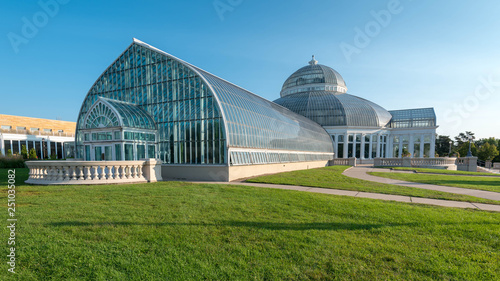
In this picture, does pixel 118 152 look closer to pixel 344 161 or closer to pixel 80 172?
pixel 80 172

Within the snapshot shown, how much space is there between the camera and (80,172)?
1412cm

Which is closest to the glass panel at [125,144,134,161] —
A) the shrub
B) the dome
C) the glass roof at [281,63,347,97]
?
the shrub

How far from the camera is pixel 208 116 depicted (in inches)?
757

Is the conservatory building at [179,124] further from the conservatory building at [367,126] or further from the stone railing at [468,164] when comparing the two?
the stone railing at [468,164]

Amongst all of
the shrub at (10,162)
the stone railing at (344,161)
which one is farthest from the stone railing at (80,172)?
the stone railing at (344,161)

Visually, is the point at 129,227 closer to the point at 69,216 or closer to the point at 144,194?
the point at 69,216

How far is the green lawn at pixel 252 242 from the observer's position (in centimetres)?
421

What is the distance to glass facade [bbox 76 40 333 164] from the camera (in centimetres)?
1911

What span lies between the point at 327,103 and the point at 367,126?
9.17m

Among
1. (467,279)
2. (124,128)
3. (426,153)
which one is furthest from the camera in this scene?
(426,153)

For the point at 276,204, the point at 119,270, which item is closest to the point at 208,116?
the point at 276,204

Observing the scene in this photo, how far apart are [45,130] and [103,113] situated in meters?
46.3

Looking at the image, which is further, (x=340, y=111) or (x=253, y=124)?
(x=340, y=111)

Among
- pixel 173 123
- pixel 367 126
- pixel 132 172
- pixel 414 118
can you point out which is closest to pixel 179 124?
pixel 173 123
